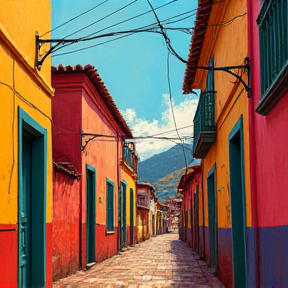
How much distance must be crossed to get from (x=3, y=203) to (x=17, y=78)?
1.76 metres

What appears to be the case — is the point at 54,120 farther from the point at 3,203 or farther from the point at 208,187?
the point at 3,203

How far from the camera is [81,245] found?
13.2 meters

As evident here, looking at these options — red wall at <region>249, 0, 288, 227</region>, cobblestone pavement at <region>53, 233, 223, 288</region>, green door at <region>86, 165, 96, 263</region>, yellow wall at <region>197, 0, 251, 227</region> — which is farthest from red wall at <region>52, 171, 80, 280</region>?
red wall at <region>249, 0, 288, 227</region>

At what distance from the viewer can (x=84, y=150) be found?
46.0 ft

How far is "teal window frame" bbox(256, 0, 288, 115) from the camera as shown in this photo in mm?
4656

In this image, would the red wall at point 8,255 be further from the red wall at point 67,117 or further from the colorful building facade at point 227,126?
the red wall at point 67,117

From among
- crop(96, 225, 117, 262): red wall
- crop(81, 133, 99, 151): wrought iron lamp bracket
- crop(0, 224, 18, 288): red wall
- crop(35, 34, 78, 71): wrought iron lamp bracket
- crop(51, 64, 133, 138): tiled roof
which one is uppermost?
crop(51, 64, 133, 138): tiled roof

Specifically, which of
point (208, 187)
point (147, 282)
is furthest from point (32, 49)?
point (208, 187)

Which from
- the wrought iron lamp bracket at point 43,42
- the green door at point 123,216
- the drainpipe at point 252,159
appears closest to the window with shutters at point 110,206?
the green door at point 123,216

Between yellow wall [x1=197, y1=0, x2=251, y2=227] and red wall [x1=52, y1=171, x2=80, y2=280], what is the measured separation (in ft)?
10.9

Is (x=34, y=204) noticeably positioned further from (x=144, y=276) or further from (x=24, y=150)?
(x=144, y=276)

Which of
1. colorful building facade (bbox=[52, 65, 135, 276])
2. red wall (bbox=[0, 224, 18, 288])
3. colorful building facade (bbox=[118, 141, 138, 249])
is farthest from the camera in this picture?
colorful building facade (bbox=[118, 141, 138, 249])

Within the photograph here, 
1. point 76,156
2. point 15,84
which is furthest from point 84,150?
point 15,84

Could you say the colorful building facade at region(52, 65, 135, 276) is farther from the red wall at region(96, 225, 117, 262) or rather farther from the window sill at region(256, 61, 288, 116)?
the window sill at region(256, 61, 288, 116)
